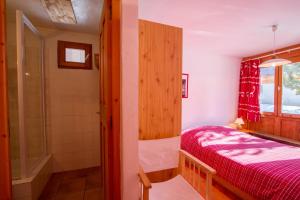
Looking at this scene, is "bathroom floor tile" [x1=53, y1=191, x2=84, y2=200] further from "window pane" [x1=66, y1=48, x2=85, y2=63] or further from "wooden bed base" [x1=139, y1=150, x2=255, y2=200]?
"window pane" [x1=66, y1=48, x2=85, y2=63]

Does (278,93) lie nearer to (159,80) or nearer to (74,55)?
(159,80)

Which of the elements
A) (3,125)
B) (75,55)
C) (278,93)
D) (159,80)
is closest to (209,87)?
(278,93)

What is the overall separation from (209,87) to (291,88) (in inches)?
62.0

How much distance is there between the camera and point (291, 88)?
10.4 ft

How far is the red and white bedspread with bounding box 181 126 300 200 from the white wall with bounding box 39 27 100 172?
181 centimetres

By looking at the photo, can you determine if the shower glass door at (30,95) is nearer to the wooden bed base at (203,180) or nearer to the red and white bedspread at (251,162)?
the wooden bed base at (203,180)

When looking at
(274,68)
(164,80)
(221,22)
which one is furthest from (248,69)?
(164,80)

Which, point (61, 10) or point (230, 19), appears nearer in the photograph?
point (61, 10)

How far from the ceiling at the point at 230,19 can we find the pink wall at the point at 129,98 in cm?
82

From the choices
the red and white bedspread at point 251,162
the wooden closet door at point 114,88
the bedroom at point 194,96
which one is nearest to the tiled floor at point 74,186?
the bedroom at point 194,96

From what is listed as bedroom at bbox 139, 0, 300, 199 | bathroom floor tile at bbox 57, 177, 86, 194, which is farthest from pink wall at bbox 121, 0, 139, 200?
bathroom floor tile at bbox 57, 177, 86, 194

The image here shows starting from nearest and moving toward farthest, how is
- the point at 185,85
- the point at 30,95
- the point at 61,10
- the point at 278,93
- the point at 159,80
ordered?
the point at 159,80
the point at 61,10
the point at 30,95
the point at 278,93
the point at 185,85

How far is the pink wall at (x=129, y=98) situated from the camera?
1.09 metres

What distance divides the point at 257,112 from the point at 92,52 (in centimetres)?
383
